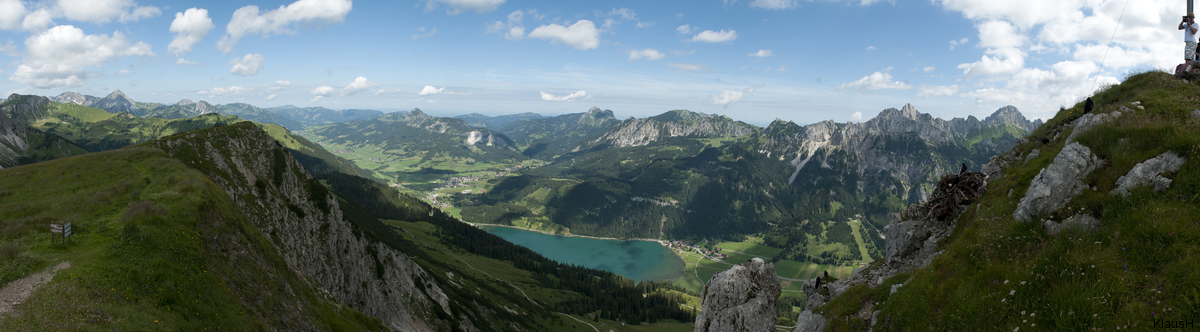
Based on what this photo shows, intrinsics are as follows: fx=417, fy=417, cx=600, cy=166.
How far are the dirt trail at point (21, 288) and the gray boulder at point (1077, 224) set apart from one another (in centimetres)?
4047

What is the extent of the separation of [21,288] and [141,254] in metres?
5.07

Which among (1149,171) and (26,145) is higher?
(1149,171)

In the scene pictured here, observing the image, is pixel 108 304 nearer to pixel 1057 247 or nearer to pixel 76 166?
pixel 76 166

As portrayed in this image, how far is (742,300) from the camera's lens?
2877 centimetres

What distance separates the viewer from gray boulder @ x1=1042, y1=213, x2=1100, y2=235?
553 inches

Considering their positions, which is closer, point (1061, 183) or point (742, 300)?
point (1061, 183)

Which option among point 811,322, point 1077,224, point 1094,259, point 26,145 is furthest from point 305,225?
point 26,145

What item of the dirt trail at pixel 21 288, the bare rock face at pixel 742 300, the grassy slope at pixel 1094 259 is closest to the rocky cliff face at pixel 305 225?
the dirt trail at pixel 21 288

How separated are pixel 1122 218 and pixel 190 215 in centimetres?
4827

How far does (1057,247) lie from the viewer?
13688 millimetres

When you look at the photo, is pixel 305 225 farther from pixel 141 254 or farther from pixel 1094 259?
pixel 1094 259

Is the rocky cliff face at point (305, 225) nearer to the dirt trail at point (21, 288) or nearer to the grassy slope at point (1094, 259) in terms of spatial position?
the dirt trail at point (21, 288)

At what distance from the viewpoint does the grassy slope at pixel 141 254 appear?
19.4m

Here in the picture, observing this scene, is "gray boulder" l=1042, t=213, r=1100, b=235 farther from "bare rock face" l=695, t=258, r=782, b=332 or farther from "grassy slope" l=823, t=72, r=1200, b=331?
"bare rock face" l=695, t=258, r=782, b=332
